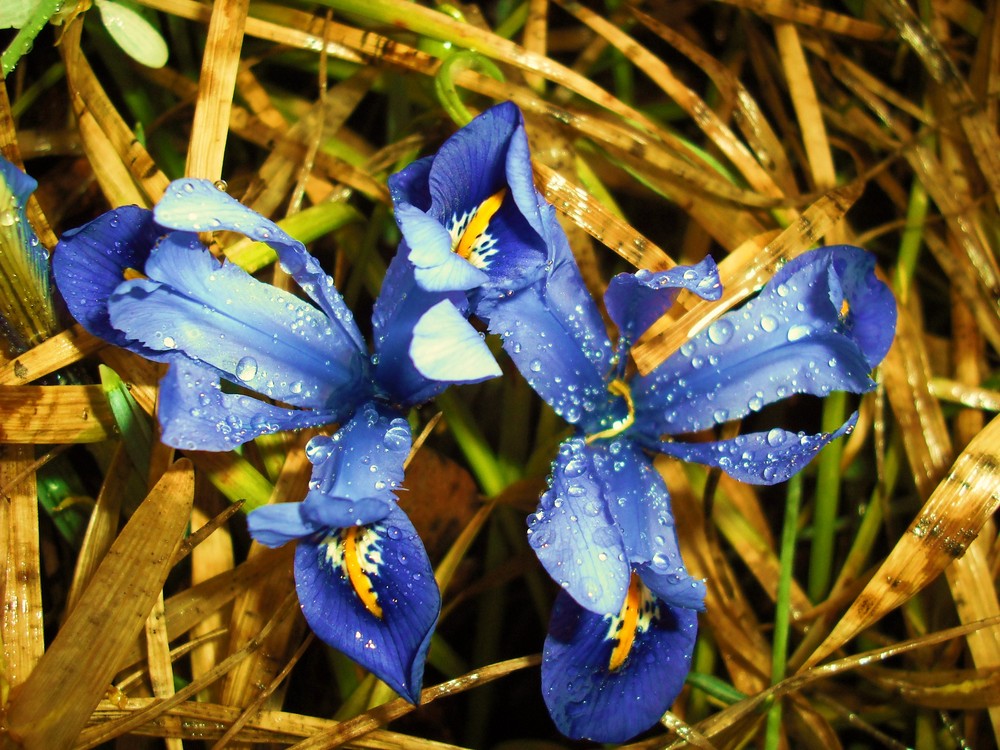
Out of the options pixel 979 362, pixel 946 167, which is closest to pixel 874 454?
pixel 979 362

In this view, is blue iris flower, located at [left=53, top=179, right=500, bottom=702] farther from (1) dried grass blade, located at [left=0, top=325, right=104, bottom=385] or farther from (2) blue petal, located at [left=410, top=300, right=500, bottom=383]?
(1) dried grass blade, located at [left=0, top=325, right=104, bottom=385]

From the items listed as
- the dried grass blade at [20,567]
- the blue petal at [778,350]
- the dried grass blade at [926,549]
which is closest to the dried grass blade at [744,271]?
the blue petal at [778,350]

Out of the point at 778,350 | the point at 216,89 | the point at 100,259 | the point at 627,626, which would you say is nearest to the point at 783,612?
the point at 627,626

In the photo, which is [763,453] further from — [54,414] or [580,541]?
[54,414]

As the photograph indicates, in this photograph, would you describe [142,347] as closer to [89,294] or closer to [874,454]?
[89,294]

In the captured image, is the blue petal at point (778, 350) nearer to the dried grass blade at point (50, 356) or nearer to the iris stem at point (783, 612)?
the iris stem at point (783, 612)

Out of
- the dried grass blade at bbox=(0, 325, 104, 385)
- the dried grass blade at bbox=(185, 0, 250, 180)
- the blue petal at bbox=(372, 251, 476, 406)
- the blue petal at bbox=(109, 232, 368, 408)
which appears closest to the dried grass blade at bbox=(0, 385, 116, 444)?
the dried grass blade at bbox=(0, 325, 104, 385)
